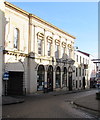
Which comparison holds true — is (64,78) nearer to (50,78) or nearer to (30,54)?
(50,78)

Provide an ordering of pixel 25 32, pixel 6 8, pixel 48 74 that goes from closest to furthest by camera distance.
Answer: pixel 6 8
pixel 25 32
pixel 48 74

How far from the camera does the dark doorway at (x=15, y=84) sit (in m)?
28.4

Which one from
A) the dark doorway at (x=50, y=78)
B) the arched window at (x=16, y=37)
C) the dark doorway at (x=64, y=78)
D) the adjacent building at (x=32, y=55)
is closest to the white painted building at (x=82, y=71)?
the adjacent building at (x=32, y=55)

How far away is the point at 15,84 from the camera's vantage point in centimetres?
2886

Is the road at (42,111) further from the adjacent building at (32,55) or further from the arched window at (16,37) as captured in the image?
the arched window at (16,37)

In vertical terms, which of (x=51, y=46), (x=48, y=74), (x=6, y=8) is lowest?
Result: (x=48, y=74)

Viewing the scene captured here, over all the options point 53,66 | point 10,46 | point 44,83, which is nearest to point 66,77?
point 53,66

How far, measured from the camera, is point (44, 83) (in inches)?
1278

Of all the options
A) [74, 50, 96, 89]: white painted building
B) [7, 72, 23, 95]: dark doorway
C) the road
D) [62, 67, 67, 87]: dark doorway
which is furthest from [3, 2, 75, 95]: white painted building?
[74, 50, 96, 89]: white painted building

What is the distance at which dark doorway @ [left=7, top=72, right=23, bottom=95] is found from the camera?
28.4 metres

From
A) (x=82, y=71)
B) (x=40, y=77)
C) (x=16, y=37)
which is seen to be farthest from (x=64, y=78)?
(x=16, y=37)

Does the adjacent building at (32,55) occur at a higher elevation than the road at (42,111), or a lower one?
higher

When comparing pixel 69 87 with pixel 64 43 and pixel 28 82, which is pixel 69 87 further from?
Answer: pixel 28 82

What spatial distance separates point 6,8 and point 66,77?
20554 millimetres
